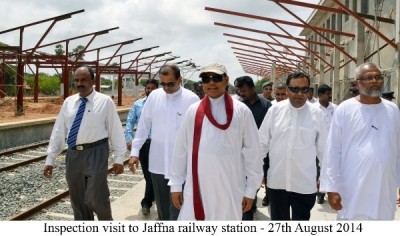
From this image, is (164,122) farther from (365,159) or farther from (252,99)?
(365,159)

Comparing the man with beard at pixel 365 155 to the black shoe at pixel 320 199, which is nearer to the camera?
the man with beard at pixel 365 155

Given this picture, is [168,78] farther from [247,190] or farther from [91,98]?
[247,190]

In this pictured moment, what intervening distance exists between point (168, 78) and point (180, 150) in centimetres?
133

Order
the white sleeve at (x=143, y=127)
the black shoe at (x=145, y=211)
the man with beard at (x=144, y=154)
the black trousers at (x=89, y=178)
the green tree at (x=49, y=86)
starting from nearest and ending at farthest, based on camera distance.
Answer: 1. the black trousers at (x=89, y=178)
2. the white sleeve at (x=143, y=127)
3. the man with beard at (x=144, y=154)
4. the black shoe at (x=145, y=211)
5. the green tree at (x=49, y=86)

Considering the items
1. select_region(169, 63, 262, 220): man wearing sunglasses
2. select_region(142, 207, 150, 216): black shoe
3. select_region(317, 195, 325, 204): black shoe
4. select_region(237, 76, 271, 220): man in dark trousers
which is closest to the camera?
select_region(169, 63, 262, 220): man wearing sunglasses

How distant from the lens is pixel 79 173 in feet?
14.9

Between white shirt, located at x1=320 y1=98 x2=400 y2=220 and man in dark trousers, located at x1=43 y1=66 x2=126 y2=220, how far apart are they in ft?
7.20

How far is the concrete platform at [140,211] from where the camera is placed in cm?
611

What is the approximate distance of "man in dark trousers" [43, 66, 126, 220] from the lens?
14.9ft

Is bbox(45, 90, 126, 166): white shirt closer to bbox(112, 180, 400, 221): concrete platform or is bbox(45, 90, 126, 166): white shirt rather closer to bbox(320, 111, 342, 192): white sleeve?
bbox(112, 180, 400, 221): concrete platform

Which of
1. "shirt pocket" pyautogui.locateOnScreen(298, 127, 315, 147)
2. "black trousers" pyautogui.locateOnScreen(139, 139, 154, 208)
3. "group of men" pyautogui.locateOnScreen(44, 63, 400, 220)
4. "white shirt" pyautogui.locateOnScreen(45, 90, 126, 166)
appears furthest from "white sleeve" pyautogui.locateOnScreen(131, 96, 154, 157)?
"shirt pocket" pyautogui.locateOnScreen(298, 127, 315, 147)

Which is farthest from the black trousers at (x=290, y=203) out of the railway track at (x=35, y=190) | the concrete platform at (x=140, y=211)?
the railway track at (x=35, y=190)

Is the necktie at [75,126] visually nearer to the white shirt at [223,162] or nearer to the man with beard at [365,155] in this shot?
the white shirt at [223,162]

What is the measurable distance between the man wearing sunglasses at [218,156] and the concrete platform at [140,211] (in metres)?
2.77
